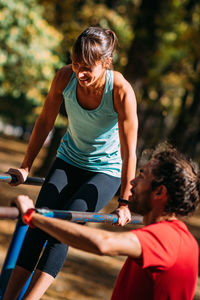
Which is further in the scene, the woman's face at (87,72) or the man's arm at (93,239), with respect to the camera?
the woman's face at (87,72)

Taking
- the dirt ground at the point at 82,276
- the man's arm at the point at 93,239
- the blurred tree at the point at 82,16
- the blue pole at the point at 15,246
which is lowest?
the dirt ground at the point at 82,276

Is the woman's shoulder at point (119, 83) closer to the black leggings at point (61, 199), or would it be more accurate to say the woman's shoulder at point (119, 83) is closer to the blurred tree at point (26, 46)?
the black leggings at point (61, 199)

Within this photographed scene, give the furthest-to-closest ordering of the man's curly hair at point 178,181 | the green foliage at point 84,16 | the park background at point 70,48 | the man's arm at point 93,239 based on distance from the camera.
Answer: the green foliage at point 84,16
the park background at point 70,48
the man's curly hair at point 178,181
the man's arm at point 93,239

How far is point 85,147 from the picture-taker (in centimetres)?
256

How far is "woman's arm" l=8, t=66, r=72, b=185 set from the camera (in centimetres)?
259

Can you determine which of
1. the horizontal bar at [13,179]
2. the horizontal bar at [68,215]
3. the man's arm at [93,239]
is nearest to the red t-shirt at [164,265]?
the man's arm at [93,239]

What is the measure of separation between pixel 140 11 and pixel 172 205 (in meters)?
8.35

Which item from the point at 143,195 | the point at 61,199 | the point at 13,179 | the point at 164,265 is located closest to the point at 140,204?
the point at 143,195

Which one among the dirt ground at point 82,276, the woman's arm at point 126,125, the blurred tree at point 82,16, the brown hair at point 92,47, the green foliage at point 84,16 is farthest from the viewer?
the green foliage at point 84,16

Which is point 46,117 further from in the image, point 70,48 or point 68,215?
point 70,48

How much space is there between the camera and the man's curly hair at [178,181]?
1875 millimetres

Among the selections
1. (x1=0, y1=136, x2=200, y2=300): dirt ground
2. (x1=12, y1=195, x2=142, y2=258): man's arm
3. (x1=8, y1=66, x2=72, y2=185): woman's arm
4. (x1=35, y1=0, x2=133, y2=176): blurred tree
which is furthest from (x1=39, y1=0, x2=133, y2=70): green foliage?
(x1=12, y1=195, x2=142, y2=258): man's arm

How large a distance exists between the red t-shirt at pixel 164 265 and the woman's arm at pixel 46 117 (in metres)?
1.06

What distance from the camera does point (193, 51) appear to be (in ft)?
33.0
